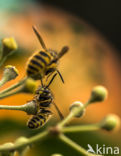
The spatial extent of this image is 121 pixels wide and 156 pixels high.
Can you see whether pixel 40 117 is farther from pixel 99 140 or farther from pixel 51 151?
pixel 99 140

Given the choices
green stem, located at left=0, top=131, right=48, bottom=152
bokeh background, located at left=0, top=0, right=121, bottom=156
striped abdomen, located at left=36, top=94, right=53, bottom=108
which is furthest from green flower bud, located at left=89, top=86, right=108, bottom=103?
bokeh background, located at left=0, top=0, right=121, bottom=156

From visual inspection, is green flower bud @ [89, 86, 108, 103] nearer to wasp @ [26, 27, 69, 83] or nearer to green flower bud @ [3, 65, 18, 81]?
wasp @ [26, 27, 69, 83]

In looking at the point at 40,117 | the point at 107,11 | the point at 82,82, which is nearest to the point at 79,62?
the point at 82,82

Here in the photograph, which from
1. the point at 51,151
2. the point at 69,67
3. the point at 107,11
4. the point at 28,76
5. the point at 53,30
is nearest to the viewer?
the point at 28,76

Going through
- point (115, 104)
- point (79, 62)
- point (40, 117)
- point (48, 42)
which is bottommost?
point (40, 117)

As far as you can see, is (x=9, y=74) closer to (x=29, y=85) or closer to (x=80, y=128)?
(x=29, y=85)
